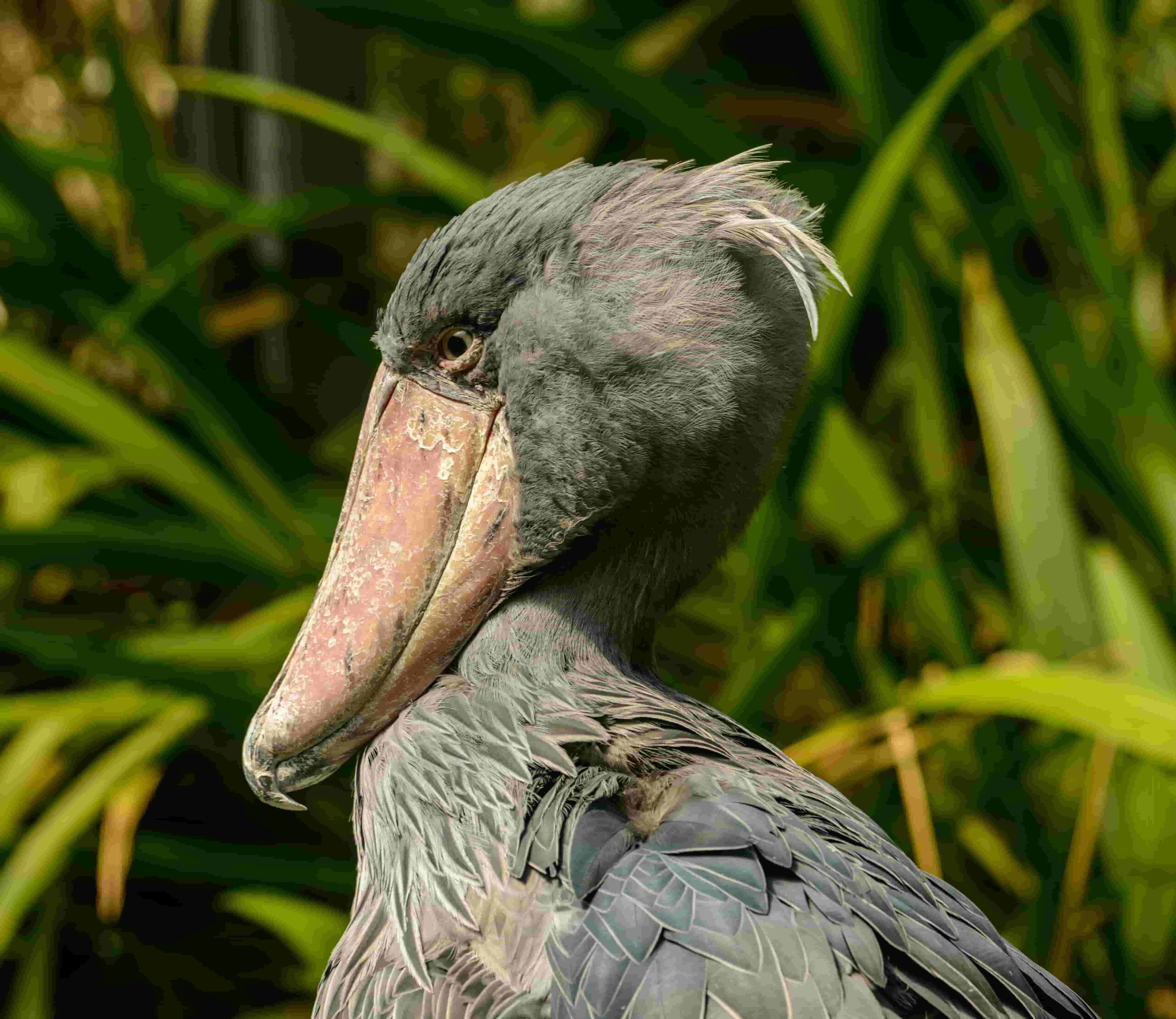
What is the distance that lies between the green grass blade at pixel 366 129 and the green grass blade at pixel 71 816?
82 centimetres

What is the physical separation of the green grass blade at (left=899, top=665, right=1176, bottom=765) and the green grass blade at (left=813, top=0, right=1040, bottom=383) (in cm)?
42

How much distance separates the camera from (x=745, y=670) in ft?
5.82

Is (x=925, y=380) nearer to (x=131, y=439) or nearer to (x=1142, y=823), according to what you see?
(x=1142, y=823)

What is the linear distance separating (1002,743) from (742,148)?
928 mm

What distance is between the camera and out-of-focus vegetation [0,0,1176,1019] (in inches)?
70.6

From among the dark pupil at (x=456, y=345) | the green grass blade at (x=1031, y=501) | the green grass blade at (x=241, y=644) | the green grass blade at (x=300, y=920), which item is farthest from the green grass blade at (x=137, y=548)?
the green grass blade at (x=1031, y=501)

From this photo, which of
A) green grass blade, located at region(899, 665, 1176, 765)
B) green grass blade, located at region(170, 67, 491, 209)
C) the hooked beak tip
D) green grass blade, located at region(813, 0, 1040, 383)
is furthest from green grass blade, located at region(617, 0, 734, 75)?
the hooked beak tip

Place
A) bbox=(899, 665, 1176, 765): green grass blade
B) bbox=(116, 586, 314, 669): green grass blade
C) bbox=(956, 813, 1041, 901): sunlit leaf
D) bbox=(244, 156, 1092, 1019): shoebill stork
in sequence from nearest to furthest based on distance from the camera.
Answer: bbox=(244, 156, 1092, 1019): shoebill stork < bbox=(899, 665, 1176, 765): green grass blade < bbox=(116, 586, 314, 669): green grass blade < bbox=(956, 813, 1041, 901): sunlit leaf

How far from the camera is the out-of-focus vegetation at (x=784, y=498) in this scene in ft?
5.88

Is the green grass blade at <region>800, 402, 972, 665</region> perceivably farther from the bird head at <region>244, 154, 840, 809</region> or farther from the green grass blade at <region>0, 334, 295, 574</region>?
the bird head at <region>244, 154, 840, 809</region>

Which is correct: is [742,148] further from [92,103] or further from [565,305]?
[92,103]

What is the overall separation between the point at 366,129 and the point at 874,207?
79 centimetres

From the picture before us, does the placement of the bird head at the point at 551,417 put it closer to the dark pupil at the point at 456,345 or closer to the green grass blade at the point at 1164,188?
the dark pupil at the point at 456,345

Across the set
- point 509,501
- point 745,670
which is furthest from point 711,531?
point 745,670
